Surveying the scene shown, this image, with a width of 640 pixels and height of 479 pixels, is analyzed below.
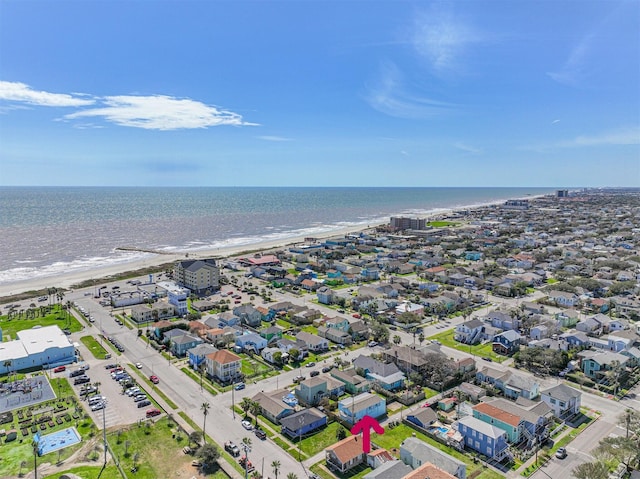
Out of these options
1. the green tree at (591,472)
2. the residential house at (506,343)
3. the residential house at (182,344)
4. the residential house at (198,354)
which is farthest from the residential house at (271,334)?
the green tree at (591,472)

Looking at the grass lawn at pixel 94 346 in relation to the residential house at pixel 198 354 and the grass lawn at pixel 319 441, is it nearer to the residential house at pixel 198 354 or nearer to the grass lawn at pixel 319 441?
the residential house at pixel 198 354

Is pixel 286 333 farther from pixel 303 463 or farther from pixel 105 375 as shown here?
pixel 303 463

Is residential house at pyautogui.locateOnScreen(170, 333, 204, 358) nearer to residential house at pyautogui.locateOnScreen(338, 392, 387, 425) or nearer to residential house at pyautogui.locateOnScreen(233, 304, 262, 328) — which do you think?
residential house at pyautogui.locateOnScreen(233, 304, 262, 328)

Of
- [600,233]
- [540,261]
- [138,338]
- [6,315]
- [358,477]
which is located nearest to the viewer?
[358,477]

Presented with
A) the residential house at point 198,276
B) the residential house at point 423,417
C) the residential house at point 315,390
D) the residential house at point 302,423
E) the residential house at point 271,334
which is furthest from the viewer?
the residential house at point 198,276

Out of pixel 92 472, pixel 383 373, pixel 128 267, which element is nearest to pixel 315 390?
pixel 383 373

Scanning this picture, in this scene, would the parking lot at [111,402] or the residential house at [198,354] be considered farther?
the residential house at [198,354]

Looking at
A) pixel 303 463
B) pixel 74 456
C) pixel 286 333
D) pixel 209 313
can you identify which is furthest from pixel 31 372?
pixel 303 463
